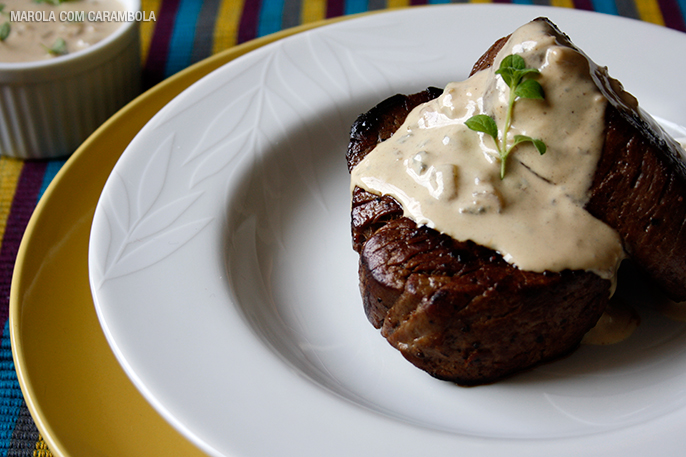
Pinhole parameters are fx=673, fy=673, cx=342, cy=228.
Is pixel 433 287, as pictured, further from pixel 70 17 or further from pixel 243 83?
pixel 70 17

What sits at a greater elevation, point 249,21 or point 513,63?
point 513,63

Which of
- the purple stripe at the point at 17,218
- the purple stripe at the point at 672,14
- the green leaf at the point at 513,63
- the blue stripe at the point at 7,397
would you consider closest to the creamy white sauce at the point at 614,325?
the green leaf at the point at 513,63

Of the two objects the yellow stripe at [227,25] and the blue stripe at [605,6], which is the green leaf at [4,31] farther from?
the blue stripe at [605,6]

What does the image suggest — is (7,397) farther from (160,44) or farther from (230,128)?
(160,44)

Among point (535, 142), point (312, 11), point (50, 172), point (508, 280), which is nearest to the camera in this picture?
point (508, 280)

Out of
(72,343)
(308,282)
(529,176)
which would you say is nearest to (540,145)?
(529,176)
